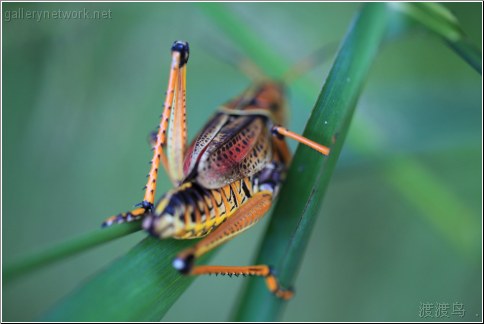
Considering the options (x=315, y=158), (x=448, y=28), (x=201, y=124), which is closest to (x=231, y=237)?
(x=315, y=158)

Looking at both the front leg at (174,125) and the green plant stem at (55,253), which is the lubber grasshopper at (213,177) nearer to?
the front leg at (174,125)

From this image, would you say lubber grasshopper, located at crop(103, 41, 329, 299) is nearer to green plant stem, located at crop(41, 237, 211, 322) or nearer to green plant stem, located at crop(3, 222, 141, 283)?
green plant stem, located at crop(41, 237, 211, 322)

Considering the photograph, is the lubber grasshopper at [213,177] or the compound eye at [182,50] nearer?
the lubber grasshopper at [213,177]

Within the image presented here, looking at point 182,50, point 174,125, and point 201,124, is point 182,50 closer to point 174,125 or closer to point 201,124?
point 174,125

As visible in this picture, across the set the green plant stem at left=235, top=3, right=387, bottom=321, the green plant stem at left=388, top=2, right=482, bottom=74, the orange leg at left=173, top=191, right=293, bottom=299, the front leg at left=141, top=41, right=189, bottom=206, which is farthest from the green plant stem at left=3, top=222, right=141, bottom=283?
the green plant stem at left=388, top=2, right=482, bottom=74

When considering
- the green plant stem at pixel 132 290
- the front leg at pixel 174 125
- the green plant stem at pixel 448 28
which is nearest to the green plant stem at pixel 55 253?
the green plant stem at pixel 132 290

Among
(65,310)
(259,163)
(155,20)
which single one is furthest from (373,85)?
(65,310)

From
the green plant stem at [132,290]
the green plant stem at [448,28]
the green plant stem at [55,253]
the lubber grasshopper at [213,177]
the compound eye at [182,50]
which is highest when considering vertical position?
the green plant stem at [448,28]
